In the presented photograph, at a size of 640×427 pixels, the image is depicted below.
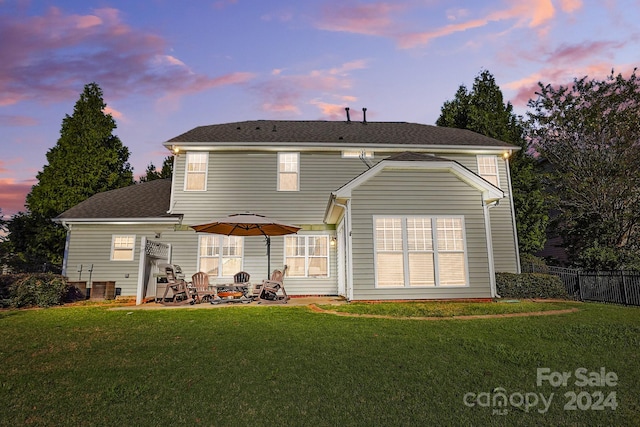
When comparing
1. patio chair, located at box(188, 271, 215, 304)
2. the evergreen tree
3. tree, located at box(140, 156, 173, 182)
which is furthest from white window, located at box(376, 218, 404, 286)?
tree, located at box(140, 156, 173, 182)

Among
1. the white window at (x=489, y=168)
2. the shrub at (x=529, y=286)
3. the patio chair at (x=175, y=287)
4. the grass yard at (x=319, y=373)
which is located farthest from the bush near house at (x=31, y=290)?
the white window at (x=489, y=168)

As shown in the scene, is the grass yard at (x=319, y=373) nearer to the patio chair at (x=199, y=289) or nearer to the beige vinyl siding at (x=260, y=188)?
the patio chair at (x=199, y=289)

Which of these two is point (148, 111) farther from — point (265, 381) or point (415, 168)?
point (265, 381)

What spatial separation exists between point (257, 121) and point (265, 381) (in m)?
16.4

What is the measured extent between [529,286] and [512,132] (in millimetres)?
16149

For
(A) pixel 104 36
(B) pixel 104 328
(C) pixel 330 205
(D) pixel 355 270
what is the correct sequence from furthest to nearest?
(A) pixel 104 36 < (C) pixel 330 205 < (D) pixel 355 270 < (B) pixel 104 328

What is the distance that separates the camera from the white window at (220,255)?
13.7 meters

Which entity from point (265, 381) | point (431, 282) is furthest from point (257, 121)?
point (265, 381)

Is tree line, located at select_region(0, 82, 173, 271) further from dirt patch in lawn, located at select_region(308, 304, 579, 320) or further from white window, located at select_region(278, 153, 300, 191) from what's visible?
dirt patch in lawn, located at select_region(308, 304, 579, 320)

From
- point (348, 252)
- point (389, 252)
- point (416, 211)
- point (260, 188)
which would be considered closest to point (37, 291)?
point (260, 188)

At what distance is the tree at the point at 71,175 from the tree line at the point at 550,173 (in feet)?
0.18

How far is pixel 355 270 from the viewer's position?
10.1m

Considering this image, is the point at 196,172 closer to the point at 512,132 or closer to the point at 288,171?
the point at 288,171

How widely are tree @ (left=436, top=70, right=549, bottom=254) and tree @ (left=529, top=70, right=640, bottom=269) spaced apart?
127cm
